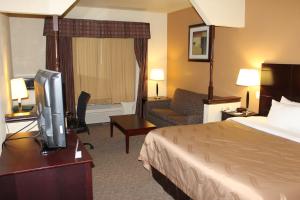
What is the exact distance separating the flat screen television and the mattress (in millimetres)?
1117

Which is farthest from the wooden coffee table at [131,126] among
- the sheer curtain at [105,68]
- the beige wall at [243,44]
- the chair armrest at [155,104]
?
the beige wall at [243,44]

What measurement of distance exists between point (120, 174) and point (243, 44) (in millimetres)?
2788

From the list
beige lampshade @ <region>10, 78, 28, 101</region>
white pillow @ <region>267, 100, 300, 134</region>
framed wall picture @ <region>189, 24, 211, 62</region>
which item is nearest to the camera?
white pillow @ <region>267, 100, 300, 134</region>

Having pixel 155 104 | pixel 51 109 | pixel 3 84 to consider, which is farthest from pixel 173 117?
pixel 51 109

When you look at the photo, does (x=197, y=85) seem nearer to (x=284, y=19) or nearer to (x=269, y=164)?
(x=284, y=19)

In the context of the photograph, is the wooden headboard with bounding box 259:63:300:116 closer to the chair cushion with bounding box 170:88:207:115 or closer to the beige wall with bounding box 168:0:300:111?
the beige wall with bounding box 168:0:300:111

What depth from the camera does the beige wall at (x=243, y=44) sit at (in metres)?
3.68

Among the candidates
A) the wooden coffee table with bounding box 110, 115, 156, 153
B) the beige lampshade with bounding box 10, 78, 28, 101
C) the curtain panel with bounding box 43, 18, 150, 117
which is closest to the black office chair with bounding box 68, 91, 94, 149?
the wooden coffee table with bounding box 110, 115, 156, 153

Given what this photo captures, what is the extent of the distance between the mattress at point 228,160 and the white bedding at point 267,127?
0.01m

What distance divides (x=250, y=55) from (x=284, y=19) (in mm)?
745

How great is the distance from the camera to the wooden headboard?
140 inches

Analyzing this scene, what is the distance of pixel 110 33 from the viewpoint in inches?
225

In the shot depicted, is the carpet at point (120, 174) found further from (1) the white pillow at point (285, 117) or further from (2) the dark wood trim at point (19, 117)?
(1) the white pillow at point (285, 117)

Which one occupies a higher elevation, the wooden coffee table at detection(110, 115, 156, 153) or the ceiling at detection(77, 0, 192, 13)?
the ceiling at detection(77, 0, 192, 13)
